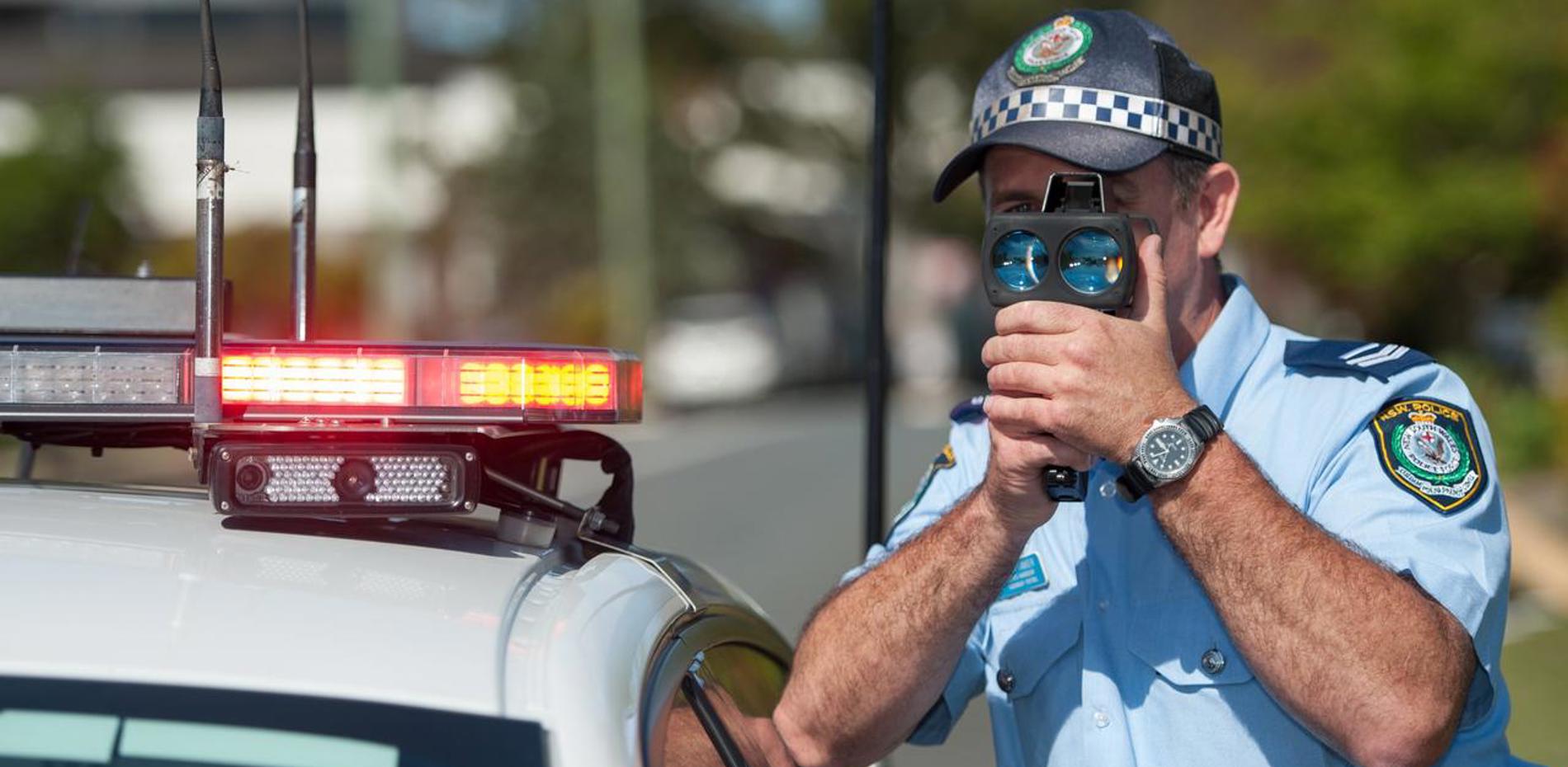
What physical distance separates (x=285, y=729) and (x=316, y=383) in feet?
1.46

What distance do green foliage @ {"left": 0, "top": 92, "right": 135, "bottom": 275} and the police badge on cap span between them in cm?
1613

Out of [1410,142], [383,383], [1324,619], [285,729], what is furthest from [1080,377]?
[1410,142]

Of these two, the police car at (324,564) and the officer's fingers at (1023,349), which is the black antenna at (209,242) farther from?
the officer's fingers at (1023,349)

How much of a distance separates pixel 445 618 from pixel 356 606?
83 mm

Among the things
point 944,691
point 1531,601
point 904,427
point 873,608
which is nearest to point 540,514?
point 873,608

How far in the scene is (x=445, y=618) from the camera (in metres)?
1.81

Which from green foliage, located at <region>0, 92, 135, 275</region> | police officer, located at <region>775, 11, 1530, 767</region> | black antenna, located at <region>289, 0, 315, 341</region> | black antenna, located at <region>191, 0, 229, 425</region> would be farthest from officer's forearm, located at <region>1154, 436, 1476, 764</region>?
green foliage, located at <region>0, 92, 135, 275</region>

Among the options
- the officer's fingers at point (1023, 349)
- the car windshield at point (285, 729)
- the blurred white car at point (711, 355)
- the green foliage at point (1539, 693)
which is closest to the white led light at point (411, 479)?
the car windshield at point (285, 729)

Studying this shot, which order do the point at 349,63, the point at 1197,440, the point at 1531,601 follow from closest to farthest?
the point at 1197,440, the point at 1531,601, the point at 349,63

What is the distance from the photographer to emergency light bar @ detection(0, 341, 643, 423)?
2.00 metres

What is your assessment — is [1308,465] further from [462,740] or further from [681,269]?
[681,269]

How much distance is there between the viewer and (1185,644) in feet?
7.53

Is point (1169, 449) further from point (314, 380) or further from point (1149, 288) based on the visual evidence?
point (314, 380)

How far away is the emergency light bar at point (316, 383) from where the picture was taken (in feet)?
6.55
